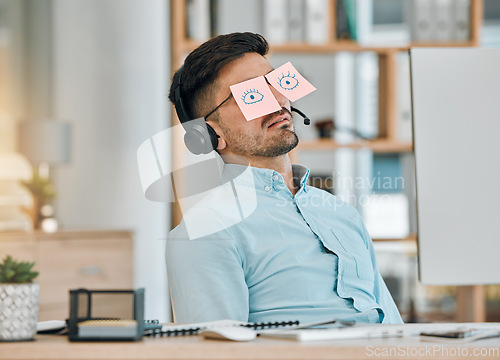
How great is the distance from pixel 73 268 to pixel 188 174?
1479mm

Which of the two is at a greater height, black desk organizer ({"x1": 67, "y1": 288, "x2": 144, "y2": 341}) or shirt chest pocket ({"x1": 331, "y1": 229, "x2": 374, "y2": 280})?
shirt chest pocket ({"x1": 331, "y1": 229, "x2": 374, "y2": 280})

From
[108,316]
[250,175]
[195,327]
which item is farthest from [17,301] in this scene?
[250,175]

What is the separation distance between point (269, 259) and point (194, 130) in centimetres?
34

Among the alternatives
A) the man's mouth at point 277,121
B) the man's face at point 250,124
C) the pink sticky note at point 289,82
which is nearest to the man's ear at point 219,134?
the man's face at point 250,124

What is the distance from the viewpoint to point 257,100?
1129 millimetres

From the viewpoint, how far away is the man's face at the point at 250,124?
126 centimetres

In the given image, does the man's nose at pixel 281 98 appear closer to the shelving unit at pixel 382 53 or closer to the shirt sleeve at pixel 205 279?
the shirt sleeve at pixel 205 279

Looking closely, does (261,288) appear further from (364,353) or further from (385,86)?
(385,86)

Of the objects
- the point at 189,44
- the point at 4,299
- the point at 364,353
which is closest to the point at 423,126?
the point at 364,353

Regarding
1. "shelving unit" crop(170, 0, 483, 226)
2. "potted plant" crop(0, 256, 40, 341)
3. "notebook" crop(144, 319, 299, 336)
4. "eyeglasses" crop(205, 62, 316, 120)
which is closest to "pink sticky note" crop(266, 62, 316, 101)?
"eyeglasses" crop(205, 62, 316, 120)

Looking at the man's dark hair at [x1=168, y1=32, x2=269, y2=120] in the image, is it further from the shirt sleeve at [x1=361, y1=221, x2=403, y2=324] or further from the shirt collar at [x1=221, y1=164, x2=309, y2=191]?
the shirt sleeve at [x1=361, y1=221, x2=403, y2=324]

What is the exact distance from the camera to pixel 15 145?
3088mm

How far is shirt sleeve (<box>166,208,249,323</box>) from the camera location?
1058mm

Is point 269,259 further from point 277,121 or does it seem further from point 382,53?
point 382,53
